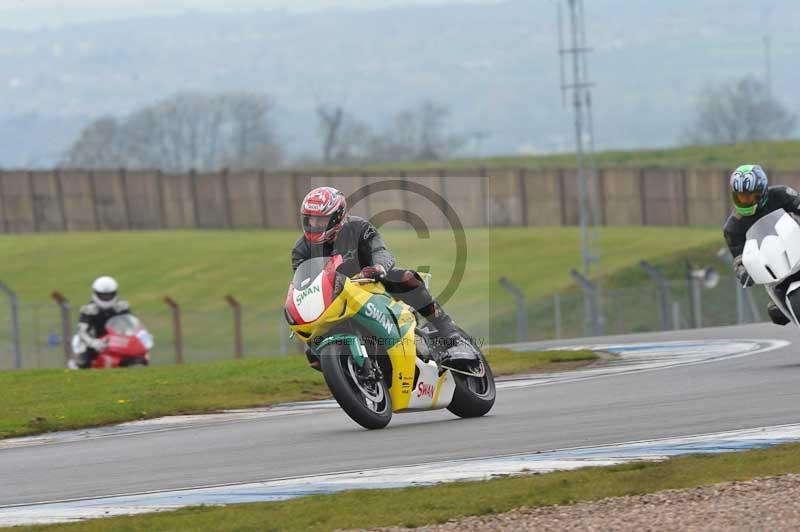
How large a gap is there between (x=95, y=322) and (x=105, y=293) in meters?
0.49

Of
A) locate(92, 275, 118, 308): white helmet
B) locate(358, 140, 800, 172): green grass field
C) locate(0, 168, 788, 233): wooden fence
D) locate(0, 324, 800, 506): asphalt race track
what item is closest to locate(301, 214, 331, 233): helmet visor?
locate(0, 324, 800, 506): asphalt race track

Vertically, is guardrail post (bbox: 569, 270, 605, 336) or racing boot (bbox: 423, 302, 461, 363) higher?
racing boot (bbox: 423, 302, 461, 363)

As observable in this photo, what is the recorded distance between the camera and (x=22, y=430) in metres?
14.1

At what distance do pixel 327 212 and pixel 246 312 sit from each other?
21.4 metres

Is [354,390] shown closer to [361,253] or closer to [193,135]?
[361,253]

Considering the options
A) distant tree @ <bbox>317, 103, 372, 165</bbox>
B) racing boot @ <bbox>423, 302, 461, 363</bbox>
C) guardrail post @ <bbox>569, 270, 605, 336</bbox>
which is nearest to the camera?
racing boot @ <bbox>423, 302, 461, 363</bbox>

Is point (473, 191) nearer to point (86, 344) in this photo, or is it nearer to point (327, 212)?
point (86, 344)

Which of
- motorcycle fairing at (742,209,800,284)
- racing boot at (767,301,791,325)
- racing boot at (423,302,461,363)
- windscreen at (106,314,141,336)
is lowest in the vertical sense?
windscreen at (106,314,141,336)

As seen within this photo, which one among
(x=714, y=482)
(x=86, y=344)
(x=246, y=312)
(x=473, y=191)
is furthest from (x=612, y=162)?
(x=714, y=482)

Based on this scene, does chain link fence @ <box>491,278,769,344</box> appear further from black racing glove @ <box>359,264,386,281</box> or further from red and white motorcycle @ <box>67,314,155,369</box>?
black racing glove @ <box>359,264,386,281</box>

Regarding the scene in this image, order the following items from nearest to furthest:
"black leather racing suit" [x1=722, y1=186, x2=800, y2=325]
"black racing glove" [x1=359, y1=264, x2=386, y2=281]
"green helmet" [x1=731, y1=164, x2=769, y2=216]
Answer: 1. "black racing glove" [x1=359, y1=264, x2=386, y2=281]
2. "green helmet" [x1=731, y1=164, x2=769, y2=216]
3. "black leather racing suit" [x1=722, y1=186, x2=800, y2=325]

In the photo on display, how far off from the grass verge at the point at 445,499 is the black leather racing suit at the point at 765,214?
5.42 metres

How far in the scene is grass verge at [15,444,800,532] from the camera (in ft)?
27.5

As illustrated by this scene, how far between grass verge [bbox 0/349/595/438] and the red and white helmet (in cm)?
391
